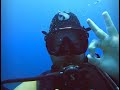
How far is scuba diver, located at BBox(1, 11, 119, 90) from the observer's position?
4.26 feet

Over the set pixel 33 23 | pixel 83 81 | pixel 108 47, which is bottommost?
pixel 33 23

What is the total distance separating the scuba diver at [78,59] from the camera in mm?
1298

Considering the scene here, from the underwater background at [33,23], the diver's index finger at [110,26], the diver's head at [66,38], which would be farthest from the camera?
the underwater background at [33,23]

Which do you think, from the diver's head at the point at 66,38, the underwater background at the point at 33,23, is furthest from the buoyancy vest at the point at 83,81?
the underwater background at the point at 33,23

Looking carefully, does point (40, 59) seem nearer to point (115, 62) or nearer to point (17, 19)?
point (17, 19)

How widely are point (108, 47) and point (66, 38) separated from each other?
0.44 metres

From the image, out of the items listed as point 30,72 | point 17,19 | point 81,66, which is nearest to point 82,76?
point 81,66

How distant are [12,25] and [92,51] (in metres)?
6.06

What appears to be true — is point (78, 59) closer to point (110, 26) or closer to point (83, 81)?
point (83, 81)

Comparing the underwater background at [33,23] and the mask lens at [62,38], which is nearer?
the mask lens at [62,38]

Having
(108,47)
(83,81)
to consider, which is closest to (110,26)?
(108,47)

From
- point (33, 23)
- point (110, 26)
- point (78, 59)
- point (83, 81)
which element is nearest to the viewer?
point (110, 26)

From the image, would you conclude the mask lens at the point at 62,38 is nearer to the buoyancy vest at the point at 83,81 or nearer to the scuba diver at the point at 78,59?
the scuba diver at the point at 78,59

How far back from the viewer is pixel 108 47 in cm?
132
